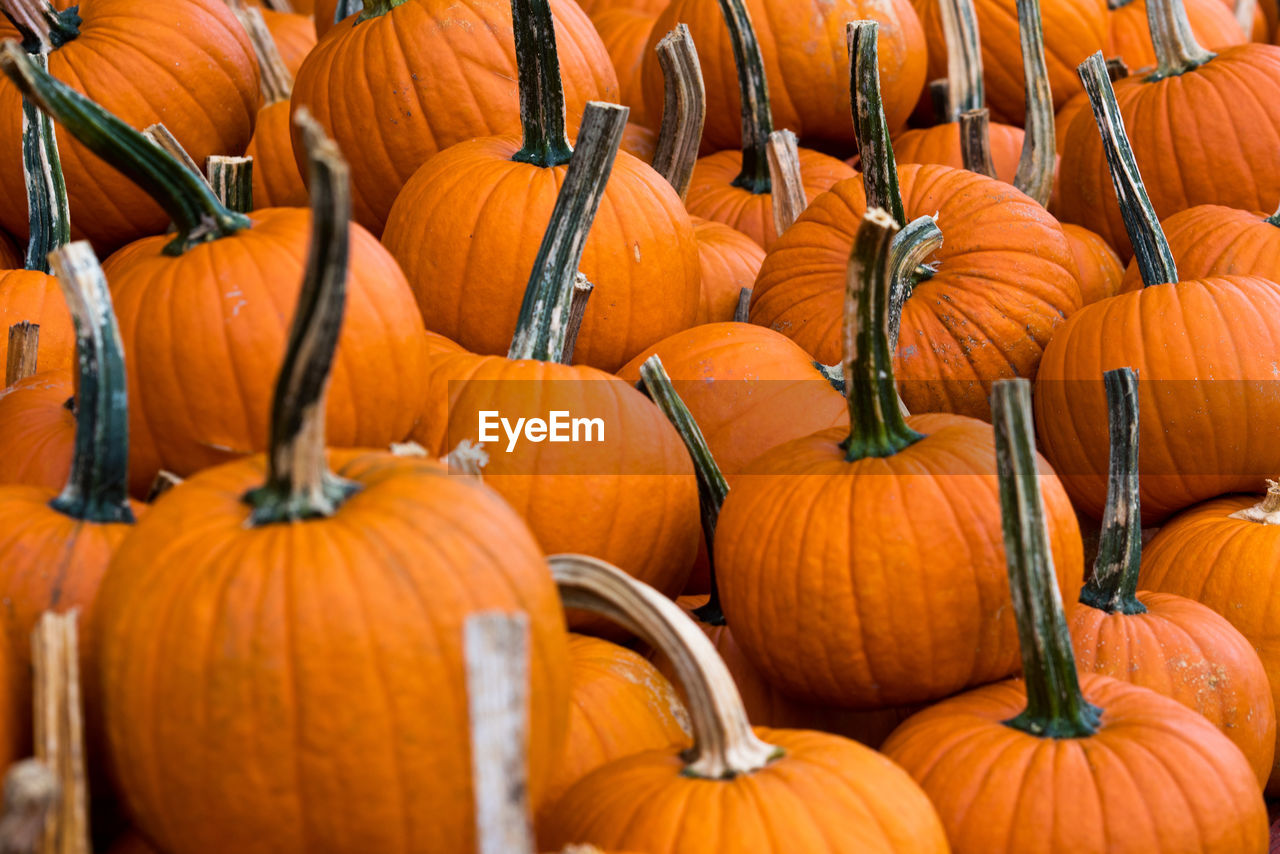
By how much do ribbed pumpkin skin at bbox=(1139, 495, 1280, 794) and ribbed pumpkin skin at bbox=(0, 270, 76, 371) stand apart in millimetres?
1931

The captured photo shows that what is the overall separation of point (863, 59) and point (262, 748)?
1758 millimetres

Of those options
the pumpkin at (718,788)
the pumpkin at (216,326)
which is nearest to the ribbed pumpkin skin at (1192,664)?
the pumpkin at (718,788)

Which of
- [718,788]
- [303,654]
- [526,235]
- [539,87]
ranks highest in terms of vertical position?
[539,87]

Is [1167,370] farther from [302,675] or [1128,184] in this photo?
[302,675]

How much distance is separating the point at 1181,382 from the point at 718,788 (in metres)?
1.37

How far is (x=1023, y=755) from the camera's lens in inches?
57.3

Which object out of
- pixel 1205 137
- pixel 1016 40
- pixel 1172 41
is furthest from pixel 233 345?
pixel 1016 40

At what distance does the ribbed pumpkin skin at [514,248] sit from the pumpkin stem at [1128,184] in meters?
0.79

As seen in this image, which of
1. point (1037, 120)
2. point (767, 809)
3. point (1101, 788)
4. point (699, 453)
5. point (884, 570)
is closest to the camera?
point (767, 809)

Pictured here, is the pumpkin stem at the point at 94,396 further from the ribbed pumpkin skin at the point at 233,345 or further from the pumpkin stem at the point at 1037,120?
the pumpkin stem at the point at 1037,120

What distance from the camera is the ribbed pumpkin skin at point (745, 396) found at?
208cm

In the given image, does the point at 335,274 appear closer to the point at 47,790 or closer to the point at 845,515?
the point at 47,790

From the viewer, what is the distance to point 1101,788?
142 centimetres

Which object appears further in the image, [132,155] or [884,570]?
[884,570]
